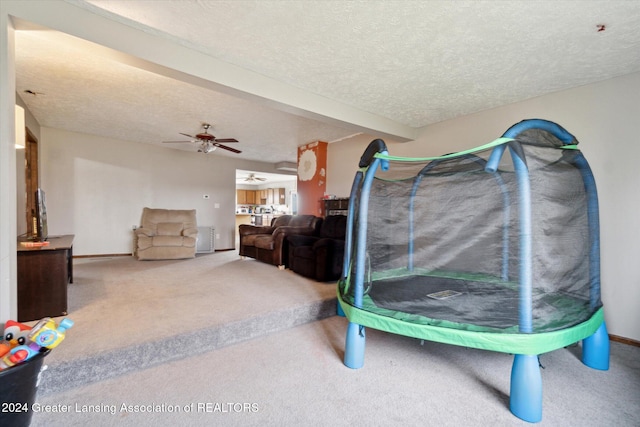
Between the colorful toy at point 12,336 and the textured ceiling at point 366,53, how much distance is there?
1.84 meters

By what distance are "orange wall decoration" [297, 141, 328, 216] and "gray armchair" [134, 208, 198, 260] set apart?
2.35m

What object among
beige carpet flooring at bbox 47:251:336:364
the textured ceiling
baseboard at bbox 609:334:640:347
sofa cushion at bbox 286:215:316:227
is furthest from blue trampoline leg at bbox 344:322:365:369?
sofa cushion at bbox 286:215:316:227

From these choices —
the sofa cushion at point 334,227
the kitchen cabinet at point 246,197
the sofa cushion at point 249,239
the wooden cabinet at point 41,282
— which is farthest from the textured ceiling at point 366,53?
the kitchen cabinet at point 246,197

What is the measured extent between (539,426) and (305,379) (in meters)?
1.33

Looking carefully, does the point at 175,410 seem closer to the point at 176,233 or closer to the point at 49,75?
the point at 49,75

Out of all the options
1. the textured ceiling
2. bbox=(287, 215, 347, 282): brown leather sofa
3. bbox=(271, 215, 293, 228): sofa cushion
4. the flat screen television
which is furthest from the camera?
bbox=(271, 215, 293, 228): sofa cushion

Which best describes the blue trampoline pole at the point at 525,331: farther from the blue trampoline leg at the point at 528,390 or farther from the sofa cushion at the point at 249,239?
the sofa cushion at the point at 249,239

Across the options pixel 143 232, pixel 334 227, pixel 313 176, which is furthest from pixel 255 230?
pixel 143 232

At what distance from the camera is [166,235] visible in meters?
5.44

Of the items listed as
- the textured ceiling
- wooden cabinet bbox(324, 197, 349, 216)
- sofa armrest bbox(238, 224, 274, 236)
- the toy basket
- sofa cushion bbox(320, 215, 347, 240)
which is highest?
the textured ceiling

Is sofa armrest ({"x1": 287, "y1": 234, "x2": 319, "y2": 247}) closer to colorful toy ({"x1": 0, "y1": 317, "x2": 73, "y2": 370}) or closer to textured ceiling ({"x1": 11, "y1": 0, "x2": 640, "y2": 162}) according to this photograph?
textured ceiling ({"x1": 11, "y1": 0, "x2": 640, "y2": 162})

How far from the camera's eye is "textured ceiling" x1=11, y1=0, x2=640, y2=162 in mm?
1797

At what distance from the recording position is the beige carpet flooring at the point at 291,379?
151cm

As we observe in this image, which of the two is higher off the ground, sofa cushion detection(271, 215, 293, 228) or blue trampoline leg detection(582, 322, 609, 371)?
sofa cushion detection(271, 215, 293, 228)
